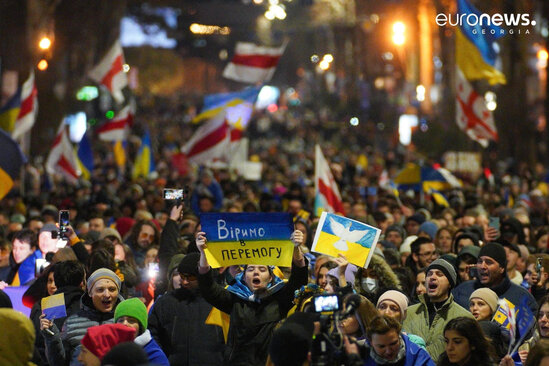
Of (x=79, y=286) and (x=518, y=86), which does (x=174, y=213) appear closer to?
(x=79, y=286)

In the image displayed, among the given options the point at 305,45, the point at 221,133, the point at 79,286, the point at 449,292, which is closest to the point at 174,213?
the point at 79,286

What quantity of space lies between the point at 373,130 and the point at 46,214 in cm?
4223

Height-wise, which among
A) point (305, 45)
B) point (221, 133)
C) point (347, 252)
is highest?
point (347, 252)

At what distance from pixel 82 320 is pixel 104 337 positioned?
1.39m

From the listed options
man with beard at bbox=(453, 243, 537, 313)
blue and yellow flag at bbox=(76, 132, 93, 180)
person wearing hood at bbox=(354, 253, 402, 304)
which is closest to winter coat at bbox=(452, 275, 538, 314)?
man with beard at bbox=(453, 243, 537, 313)

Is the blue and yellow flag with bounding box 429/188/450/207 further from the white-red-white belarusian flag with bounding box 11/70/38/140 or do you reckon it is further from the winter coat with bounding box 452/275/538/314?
the winter coat with bounding box 452/275/538/314

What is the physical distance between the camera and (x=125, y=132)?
27.1 metres

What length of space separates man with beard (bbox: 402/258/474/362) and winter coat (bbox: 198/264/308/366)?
1.10m

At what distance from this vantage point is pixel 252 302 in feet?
27.1

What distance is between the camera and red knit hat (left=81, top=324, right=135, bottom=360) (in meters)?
6.87

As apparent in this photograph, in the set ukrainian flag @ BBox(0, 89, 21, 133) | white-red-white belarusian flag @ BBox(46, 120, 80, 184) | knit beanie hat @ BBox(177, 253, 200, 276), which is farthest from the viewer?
white-red-white belarusian flag @ BBox(46, 120, 80, 184)

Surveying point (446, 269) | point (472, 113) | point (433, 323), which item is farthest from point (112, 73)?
point (433, 323)

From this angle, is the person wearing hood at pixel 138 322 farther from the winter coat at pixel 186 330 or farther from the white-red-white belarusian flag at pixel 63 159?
the white-red-white belarusian flag at pixel 63 159

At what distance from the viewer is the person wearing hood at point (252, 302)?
8.14 meters
